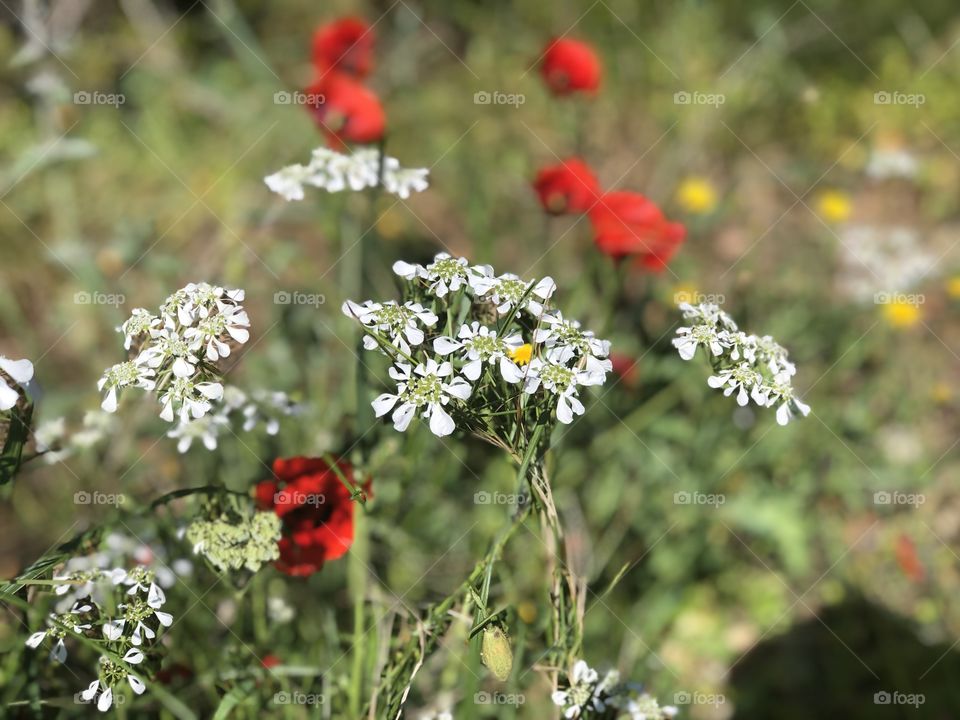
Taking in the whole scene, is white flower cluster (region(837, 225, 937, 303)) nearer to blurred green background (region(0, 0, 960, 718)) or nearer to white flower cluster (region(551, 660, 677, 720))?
blurred green background (region(0, 0, 960, 718))

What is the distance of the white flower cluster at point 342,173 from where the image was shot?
1337 mm

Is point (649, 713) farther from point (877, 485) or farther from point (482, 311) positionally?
point (877, 485)

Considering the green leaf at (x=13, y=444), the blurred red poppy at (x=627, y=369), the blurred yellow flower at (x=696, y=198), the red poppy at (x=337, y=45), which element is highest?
the blurred yellow flower at (x=696, y=198)

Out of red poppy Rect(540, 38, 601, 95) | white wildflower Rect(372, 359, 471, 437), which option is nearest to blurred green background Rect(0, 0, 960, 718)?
white wildflower Rect(372, 359, 471, 437)

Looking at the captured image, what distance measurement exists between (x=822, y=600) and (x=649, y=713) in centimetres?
107

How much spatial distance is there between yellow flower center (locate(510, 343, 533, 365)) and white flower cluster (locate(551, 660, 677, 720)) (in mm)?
496

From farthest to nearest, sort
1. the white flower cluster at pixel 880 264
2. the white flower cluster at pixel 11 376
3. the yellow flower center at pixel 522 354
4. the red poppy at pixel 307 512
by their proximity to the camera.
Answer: the white flower cluster at pixel 880 264, the red poppy at pixel 307 512, the yellow flower center at pixel 522 354, the white flower cluster at pixel 11 376

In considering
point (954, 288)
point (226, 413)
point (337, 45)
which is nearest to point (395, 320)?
point (226, 413)

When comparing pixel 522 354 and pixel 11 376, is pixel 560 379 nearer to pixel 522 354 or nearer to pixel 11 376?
pixel 522 354

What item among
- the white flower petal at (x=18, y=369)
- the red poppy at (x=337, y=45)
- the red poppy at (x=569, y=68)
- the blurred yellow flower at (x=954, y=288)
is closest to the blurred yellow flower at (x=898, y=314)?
the blurred yellow flower at (x=954, y=288)

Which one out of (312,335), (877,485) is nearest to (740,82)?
(877,485)

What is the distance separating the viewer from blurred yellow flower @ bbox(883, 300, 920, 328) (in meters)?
2.46

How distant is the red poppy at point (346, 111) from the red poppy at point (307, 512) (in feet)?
2.43

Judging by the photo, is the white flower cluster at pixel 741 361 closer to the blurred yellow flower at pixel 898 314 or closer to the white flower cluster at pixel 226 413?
the white flower cluster at pixel 226 413
